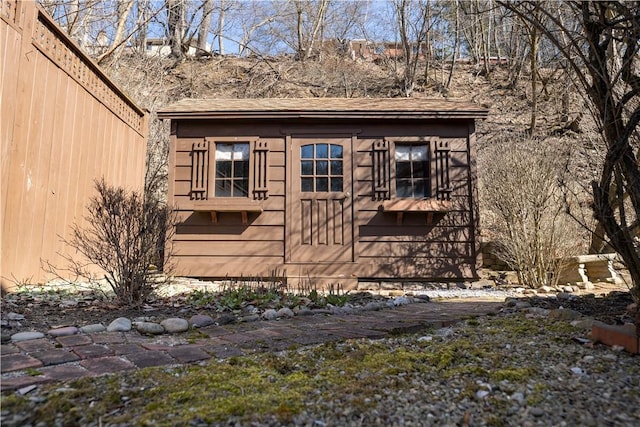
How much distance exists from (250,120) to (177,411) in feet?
18.9

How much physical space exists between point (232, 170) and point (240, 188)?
335 millimetres

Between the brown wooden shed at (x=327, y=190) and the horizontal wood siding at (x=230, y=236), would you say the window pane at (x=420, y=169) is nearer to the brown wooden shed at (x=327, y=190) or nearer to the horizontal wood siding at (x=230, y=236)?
the brown wooden shed at (x=327, y=190)

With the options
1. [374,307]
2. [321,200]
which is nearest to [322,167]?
[321,200]

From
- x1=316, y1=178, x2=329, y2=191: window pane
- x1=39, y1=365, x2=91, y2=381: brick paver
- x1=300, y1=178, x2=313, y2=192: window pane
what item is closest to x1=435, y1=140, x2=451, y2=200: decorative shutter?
x1=316, y1=178, x2=329, y2=191: window pane

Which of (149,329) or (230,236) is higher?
(230,236)

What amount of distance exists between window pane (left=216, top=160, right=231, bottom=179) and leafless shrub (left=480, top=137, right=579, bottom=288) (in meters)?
4.57

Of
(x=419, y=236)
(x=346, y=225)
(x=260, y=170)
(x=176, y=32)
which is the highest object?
(x=176, y=32)

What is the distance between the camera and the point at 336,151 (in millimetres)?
6453

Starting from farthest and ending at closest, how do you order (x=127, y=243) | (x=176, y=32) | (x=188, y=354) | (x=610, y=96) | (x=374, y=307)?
(x=176, y=32) → (x=374, y=307) → (x=127, y=243) → (x=610, y=96) → (x=188, y=354)

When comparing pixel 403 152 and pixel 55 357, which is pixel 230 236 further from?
pixel 55 357

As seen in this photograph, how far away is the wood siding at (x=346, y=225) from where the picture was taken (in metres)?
6.27

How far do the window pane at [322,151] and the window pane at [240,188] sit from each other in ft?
4.14

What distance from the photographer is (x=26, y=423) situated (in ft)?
3.49

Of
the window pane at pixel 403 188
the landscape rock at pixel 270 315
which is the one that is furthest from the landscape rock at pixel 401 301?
the window pane at pixel 403 188
